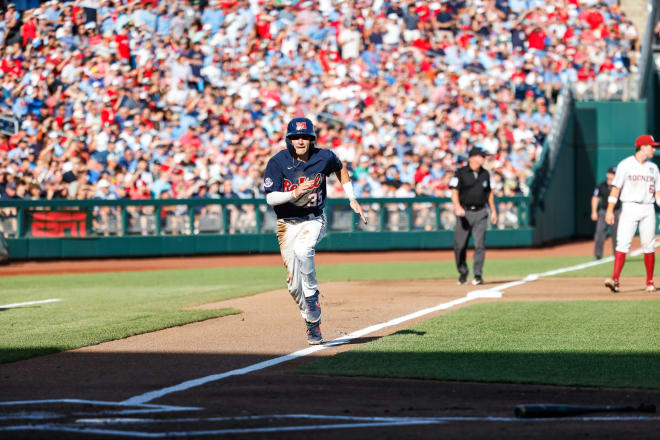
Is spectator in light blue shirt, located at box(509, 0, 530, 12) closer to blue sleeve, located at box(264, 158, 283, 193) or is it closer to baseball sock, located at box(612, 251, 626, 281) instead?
baseball sock, located at box(612, 251, 626, 281)

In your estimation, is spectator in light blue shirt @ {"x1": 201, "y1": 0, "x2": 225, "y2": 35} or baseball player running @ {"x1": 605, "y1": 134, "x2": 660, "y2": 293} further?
spectator in light blue shirt @ {"x1": 201, "y1": 0, "x2": 225, "y2": 35}

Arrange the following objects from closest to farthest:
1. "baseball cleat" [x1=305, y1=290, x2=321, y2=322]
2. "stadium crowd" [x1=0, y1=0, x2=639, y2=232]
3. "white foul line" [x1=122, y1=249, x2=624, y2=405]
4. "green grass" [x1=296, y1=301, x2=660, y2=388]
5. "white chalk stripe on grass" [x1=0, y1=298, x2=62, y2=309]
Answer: "white foul line" [x1=122, y1=249, x2=624, y2=405], "green grass" [x1=296, y1=301, x2=660, y2=388], "baseball cleat" [x1=305, y1=290, x2=321, y2=322], "white chalk stripe on grass" [x1=0, y1=298, x2=62, y2=309], "stadium crowd" [x1=0, y1=0, x2=639, y2=232]

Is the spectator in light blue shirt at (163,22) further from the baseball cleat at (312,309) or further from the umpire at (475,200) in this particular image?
the baseball cleat at (312,309)

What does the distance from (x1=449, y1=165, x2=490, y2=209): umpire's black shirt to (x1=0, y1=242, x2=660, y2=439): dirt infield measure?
5.80 meters

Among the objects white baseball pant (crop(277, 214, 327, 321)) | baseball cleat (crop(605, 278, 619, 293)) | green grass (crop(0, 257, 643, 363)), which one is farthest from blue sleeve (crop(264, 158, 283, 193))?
baseball cleat (crop(605, 278, 619, 293))

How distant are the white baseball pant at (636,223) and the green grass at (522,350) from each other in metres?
2.28

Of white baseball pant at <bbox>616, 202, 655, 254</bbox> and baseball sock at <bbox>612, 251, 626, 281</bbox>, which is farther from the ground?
white baseball pant at <bbox>616, 202, 655, 254</bbox>

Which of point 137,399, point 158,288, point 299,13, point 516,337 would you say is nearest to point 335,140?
point 299,13

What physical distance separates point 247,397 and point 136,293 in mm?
9808

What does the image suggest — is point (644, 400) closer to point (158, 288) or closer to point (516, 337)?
point (516, 337)

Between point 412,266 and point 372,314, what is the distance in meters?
10.2

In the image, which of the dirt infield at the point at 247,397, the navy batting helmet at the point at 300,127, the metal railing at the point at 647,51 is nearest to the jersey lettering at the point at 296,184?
the navy batting helmet at the point at 300,127

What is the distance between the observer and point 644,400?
6.16m

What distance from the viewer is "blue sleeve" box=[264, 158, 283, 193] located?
8820 millimetres
